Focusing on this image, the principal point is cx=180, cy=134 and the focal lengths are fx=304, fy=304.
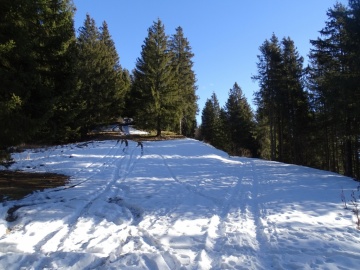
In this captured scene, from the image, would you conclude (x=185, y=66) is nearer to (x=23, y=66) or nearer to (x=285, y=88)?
(x=285, y=88)

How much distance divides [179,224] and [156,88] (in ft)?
89.9

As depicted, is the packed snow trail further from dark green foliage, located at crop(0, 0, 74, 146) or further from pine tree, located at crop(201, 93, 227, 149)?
pine tree, located at crop(201, 93, 227, 149)

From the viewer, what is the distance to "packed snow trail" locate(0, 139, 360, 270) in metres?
5.48

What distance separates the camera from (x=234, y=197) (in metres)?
10.8

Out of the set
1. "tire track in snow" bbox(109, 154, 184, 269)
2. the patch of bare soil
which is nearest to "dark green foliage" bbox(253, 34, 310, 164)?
the patch of bare soil

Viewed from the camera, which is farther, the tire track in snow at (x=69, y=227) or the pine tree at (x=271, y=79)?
the pine tree at (x=271, y=79)

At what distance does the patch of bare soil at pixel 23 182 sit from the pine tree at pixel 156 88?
1973 centimetres

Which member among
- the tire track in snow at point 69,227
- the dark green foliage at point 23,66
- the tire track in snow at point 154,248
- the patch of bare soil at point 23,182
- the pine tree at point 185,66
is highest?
the pine tree at point 185,66

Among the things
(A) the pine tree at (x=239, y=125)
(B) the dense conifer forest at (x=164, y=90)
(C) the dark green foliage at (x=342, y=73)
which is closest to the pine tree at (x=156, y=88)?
(B) the dense conifer forest at (x=164, y=90)

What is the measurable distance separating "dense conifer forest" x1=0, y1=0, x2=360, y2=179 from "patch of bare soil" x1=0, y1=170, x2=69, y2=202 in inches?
60.1

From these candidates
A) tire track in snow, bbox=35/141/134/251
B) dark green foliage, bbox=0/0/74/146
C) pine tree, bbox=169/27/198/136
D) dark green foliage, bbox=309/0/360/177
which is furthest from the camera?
pine tree, bbox=169/27/198/136

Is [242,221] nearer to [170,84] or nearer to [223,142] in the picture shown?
[170,84]

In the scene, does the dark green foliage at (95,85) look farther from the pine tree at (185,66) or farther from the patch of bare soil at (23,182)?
the patch of bare soil at (23,182)

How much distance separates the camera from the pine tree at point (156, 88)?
108 feet
